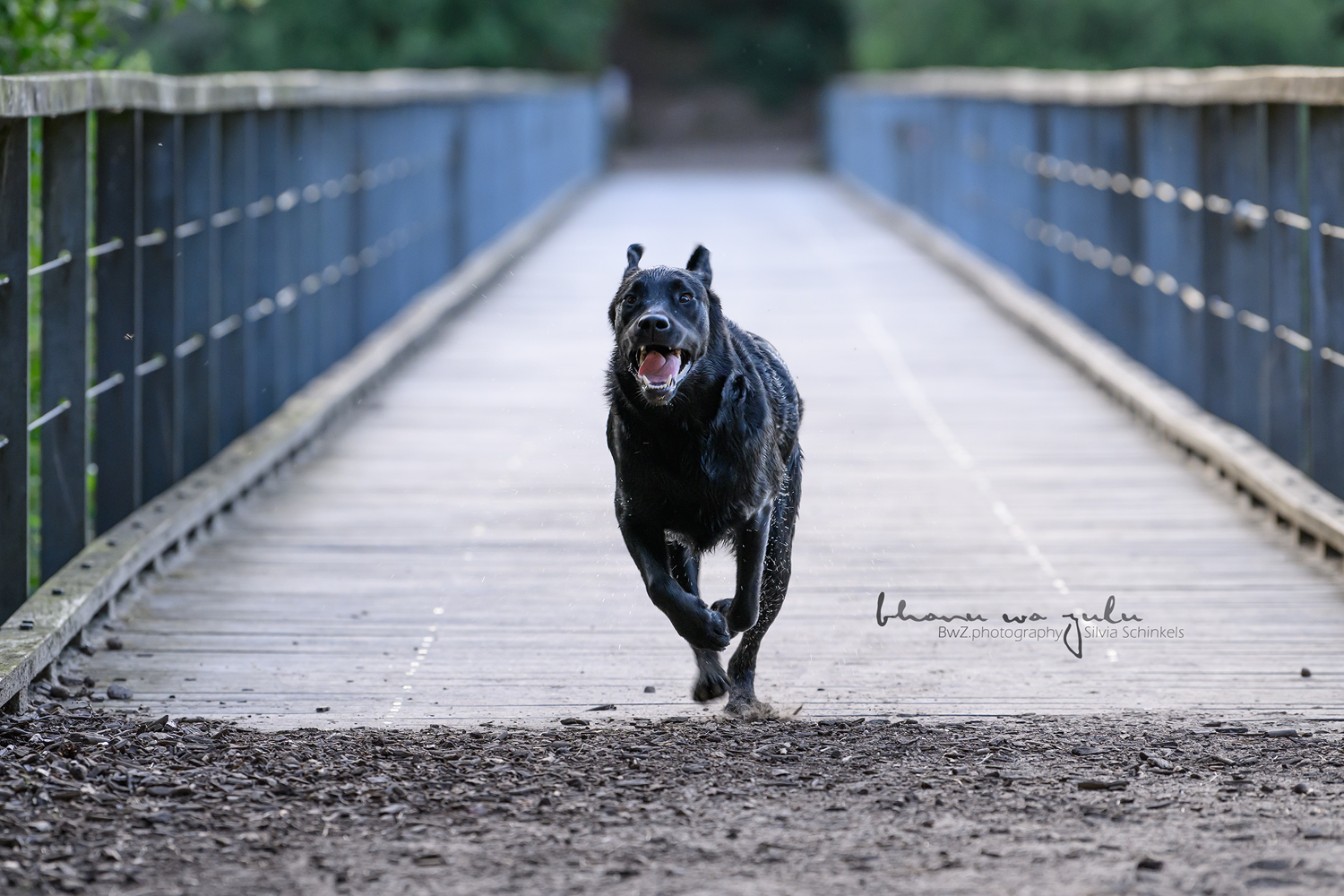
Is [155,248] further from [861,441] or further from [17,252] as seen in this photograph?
[861,441]

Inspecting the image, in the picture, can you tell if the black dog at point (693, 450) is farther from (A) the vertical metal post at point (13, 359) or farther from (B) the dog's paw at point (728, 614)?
(A) the vertical metal post at point (13, 359)

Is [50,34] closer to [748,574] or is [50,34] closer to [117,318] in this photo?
[117,318]

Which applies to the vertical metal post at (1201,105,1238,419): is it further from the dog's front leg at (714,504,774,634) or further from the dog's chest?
the dog's chest

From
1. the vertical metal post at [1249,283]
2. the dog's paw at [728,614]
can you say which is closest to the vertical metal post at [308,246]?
the vertical metal post at [1249,283]

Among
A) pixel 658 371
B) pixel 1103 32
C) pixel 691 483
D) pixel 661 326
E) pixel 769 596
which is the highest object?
pixel 1103 32

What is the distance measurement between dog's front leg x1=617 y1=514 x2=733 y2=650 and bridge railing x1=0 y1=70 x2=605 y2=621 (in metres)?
2.21

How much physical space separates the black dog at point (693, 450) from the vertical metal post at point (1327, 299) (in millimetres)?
3758

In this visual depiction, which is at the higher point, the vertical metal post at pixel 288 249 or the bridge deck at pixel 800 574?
the vertical metal post at pixel 288 249

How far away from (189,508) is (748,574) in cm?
336

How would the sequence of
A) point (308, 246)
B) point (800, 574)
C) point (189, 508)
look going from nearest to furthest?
point (800, 574) < point (189, 508) < point (308, 246)

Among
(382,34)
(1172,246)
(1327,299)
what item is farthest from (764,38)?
(1327,299)

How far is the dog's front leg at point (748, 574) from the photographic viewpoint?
5.38 metres

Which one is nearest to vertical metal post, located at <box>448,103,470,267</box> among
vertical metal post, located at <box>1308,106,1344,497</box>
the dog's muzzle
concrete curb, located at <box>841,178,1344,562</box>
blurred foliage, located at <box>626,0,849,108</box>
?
concrete curb, located at <box>841,178,1344,562</box>

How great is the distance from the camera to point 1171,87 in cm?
1156
